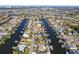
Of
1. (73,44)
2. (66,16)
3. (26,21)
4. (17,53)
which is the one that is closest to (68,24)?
(66,16)

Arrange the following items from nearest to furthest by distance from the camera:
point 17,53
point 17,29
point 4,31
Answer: point 17,53 → point 4,31 → point 17,29

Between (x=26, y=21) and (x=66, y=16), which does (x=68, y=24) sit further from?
(x=26, y=21)

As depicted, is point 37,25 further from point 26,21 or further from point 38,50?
point 38,50

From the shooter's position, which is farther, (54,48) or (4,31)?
(4,31)

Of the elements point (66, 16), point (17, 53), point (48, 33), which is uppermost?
point (66, 16)

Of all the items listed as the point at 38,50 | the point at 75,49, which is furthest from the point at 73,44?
the point at 38,50

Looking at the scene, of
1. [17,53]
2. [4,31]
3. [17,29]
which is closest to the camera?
[17,53]

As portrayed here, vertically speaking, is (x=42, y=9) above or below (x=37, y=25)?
above
